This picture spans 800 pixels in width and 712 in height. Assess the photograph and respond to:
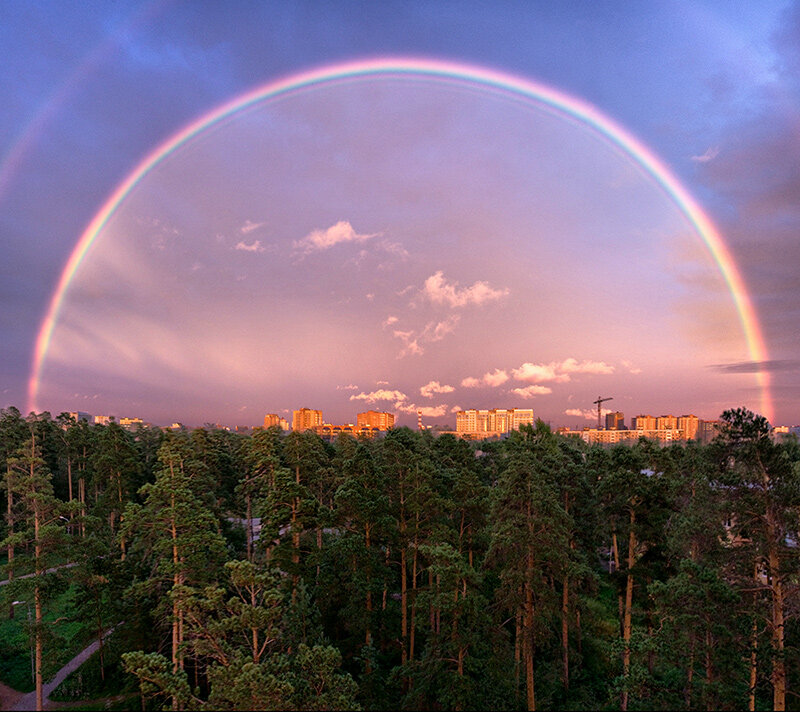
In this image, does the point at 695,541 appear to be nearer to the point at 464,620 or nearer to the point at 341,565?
the point at 464,620

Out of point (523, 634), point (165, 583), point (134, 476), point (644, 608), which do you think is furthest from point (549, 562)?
point (134, 476)

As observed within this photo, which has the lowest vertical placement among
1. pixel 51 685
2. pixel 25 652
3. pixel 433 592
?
pixel 51 685

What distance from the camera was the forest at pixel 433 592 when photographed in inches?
577

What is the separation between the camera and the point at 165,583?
22672mm

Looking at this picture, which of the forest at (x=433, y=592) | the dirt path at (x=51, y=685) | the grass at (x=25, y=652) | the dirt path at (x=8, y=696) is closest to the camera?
the forest at (x=433, y=592)

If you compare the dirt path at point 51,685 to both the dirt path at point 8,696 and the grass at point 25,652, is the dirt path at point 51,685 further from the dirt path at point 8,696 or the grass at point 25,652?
the grass at point 25,652

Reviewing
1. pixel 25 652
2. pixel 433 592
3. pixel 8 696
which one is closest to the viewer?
pixel 433 592

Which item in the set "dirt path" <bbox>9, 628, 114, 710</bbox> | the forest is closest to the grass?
the forest

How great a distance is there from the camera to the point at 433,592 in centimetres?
1973

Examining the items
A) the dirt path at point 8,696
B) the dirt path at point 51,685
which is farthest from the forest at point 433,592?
the dirt path at point 8,696

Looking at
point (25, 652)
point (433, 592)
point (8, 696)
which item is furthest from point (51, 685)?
point (433, 592)

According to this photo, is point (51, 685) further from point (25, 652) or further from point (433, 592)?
point (433, 592)

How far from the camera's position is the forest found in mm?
14656

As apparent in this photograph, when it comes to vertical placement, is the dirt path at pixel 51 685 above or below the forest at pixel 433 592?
below
